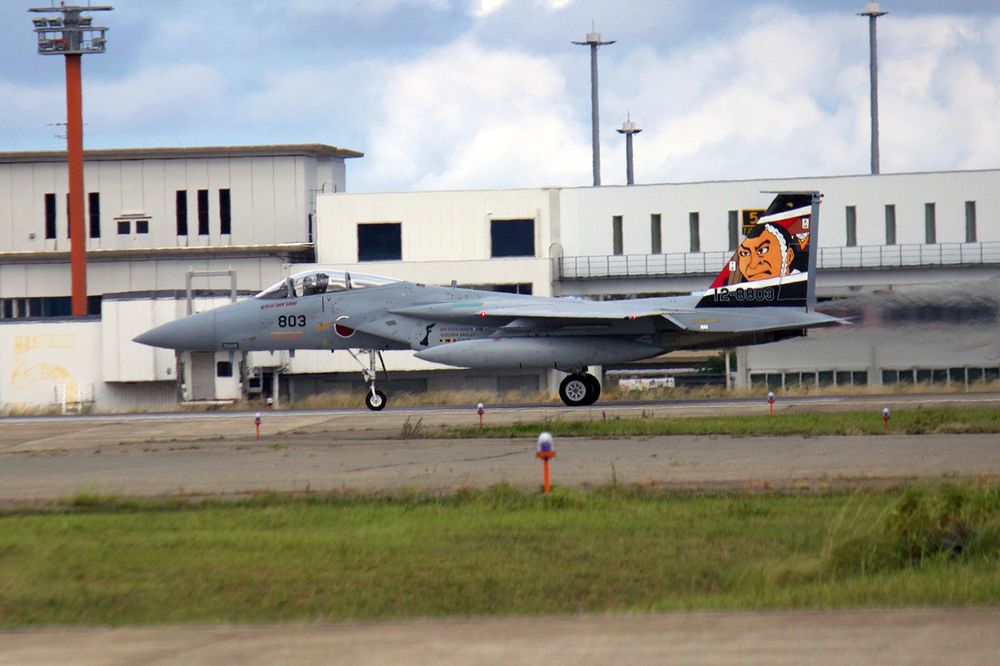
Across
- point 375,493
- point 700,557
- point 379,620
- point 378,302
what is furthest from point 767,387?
point 379,620

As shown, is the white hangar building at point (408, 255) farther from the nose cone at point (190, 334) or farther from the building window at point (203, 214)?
the nose cone at point (190, 334)

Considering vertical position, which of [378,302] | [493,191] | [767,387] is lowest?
[767,387]

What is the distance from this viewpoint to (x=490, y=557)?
10523mm

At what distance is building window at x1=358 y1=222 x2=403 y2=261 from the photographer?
1853 inches

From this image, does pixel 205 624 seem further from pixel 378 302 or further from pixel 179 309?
pixel 179 309

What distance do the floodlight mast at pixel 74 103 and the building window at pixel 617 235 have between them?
20756 mm

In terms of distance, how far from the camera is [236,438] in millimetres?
22219

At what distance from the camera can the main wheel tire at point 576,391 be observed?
97.6 feet

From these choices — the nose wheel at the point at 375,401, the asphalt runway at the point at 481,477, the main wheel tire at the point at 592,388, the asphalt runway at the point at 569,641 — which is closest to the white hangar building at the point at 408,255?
the asphalt runway at the point at 481,477

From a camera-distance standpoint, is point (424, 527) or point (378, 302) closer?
point (424, 527)

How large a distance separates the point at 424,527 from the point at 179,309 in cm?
2861

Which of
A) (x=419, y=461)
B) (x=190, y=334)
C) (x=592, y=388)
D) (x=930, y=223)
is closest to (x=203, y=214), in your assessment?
(x=190, y=334)

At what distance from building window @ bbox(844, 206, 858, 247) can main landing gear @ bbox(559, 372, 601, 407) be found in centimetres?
1986

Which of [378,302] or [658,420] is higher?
[378,302]
